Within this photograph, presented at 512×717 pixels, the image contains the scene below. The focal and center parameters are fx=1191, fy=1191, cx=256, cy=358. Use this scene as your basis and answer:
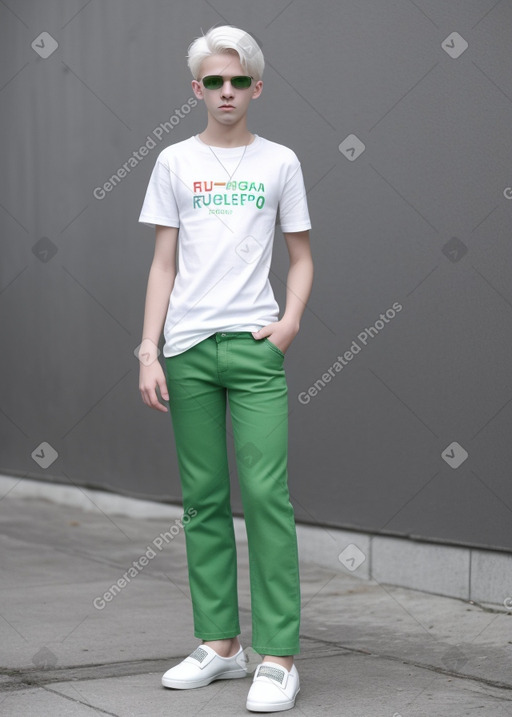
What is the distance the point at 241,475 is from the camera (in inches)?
135

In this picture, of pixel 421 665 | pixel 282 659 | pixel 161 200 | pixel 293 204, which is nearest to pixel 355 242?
pixel 293 204

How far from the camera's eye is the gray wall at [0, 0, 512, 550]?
4.65m

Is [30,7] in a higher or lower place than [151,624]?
higher

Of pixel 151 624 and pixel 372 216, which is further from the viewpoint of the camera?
pixel 372 216

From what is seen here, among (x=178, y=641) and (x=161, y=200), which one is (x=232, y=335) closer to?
(x=161, y=200)

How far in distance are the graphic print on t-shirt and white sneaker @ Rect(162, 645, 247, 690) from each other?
4.31 feet

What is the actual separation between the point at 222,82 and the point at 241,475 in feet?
3.70

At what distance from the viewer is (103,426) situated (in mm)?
7008

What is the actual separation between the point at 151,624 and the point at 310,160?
221cm

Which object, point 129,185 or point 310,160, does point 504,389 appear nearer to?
point 310,160

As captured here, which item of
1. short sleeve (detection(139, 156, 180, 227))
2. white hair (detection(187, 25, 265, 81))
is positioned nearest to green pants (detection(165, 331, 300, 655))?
short sleeve (detection(139, 156, 180, 227))

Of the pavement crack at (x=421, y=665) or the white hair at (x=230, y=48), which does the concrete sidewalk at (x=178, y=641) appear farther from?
the white hair at (x=230, y=48)

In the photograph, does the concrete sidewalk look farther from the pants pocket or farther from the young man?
the pants pocket

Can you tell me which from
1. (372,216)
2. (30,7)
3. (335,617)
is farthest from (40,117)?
(335,617)
